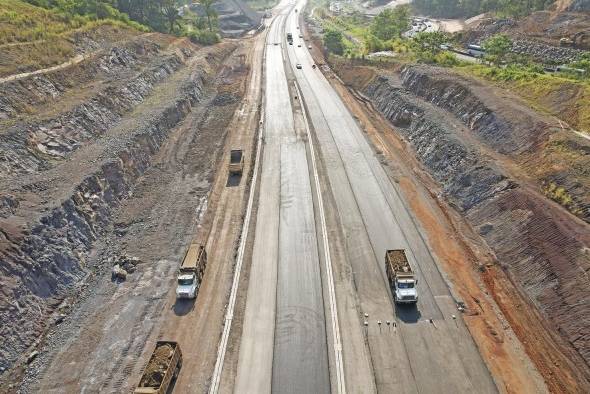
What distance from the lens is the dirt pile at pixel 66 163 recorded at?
28953 mm

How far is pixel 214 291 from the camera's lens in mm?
31969

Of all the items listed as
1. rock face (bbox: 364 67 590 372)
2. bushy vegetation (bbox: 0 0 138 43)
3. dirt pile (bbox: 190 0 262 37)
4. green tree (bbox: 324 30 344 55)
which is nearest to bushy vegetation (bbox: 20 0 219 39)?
bushy vegetation (bbox: 0 0 138 43)

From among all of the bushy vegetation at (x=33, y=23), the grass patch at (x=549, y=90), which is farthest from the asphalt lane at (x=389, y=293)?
the bushy vegetation at (x=33, y=23)

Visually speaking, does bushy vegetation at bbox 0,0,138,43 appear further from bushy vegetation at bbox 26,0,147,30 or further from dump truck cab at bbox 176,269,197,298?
dump truck cab at bbox 176,269,197,298

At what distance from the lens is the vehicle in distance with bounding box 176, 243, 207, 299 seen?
101 feet

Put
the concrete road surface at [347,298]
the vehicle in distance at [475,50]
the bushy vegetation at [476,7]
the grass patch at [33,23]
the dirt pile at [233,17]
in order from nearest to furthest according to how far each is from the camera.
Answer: the concrete road surface at [347,298], the grass patch at [33,23], the vehicle in distance at [475,50], the bushy vegetation at [476,7], the dirt pile at [233,17]

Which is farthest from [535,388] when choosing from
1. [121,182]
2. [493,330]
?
[121,182]

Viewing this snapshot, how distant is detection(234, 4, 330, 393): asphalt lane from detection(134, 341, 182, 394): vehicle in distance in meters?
3.93

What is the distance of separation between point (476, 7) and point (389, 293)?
14237 centimetres

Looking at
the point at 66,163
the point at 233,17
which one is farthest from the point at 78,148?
the point at 233,17

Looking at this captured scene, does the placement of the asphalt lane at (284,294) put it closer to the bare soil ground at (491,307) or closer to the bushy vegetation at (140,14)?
the bare soil ground at (491,307)

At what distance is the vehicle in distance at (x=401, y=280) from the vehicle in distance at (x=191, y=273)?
14725 mm

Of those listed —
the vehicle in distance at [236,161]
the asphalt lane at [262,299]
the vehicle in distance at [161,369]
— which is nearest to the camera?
the vehicle in distance at [161,369]

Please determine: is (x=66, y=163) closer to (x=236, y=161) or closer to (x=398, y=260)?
(x=236, y=161)
